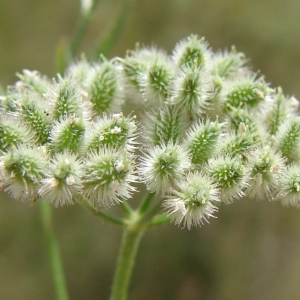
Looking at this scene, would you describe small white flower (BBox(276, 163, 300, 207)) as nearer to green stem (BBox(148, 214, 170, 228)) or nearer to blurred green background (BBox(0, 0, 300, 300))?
green stem (BBox(148, 214, 170, 228))

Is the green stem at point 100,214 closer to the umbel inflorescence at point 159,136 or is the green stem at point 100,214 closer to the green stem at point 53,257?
the umbel inflorescence at point 159,136

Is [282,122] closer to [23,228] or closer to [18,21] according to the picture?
[23,228]

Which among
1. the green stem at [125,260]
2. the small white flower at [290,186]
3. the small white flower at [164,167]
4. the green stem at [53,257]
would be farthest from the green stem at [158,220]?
the green stem at [53,257]

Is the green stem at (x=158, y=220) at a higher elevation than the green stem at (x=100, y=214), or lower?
higher

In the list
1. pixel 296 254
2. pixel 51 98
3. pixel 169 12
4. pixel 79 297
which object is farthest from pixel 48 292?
pixel 51 98

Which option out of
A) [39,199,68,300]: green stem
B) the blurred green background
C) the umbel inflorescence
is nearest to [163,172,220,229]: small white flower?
the umbel inflorescence

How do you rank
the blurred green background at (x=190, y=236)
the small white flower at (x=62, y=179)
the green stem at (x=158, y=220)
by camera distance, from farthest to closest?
the blurred green background at (x=190, y=236)
the green stem at (x=158, y=220)
the small white flower at (x=62, y=179)

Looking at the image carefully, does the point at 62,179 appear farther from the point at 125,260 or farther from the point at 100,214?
the point at 125,260
